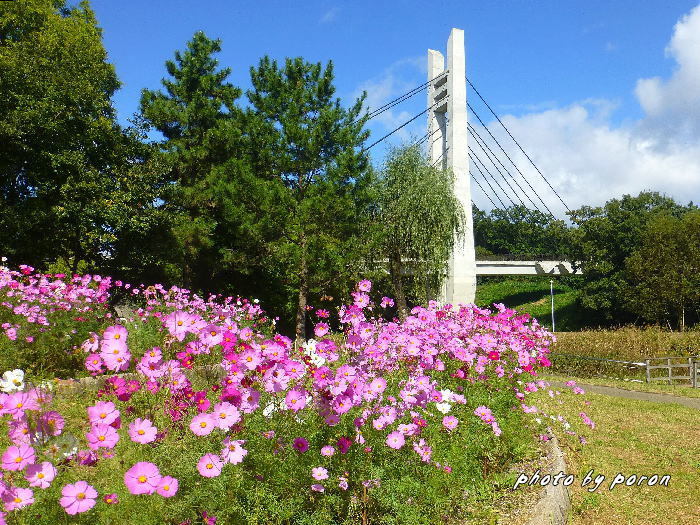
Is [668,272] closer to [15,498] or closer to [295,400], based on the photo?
[295,400]

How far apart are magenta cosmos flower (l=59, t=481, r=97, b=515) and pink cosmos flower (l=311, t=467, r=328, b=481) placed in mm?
841

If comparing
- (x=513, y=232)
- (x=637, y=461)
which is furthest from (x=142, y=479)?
(x=513, y=232)

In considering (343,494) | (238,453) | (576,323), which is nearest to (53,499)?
(238,453)

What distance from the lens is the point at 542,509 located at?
9.25ft

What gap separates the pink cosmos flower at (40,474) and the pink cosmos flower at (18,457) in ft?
0.08

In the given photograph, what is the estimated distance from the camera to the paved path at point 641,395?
28.0 ft

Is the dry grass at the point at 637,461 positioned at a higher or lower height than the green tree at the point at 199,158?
→ lower

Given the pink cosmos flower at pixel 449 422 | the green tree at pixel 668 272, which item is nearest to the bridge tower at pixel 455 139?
the green tree at pixel 668 272

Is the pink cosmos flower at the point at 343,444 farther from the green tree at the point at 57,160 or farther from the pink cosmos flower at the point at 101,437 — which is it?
the green tree at the point at 57,160

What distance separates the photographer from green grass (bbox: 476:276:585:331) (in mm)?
39700

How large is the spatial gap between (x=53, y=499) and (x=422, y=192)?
1614 centimetres

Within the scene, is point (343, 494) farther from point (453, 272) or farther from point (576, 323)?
point (576, 323)

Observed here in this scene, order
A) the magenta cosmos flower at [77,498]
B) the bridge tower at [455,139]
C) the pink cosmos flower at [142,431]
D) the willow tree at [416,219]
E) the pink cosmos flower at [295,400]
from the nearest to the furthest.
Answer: the magenta cosmos flower at [77,498] → the pink cosmos flower at [142,431] → the pink cosmos flower at [295,400] → the willow tree at [416,219] → the bridge tower at [455,139]

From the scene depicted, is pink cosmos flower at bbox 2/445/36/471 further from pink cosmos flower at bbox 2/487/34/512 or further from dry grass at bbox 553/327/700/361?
dry grass at bbox 553/327/700/361
